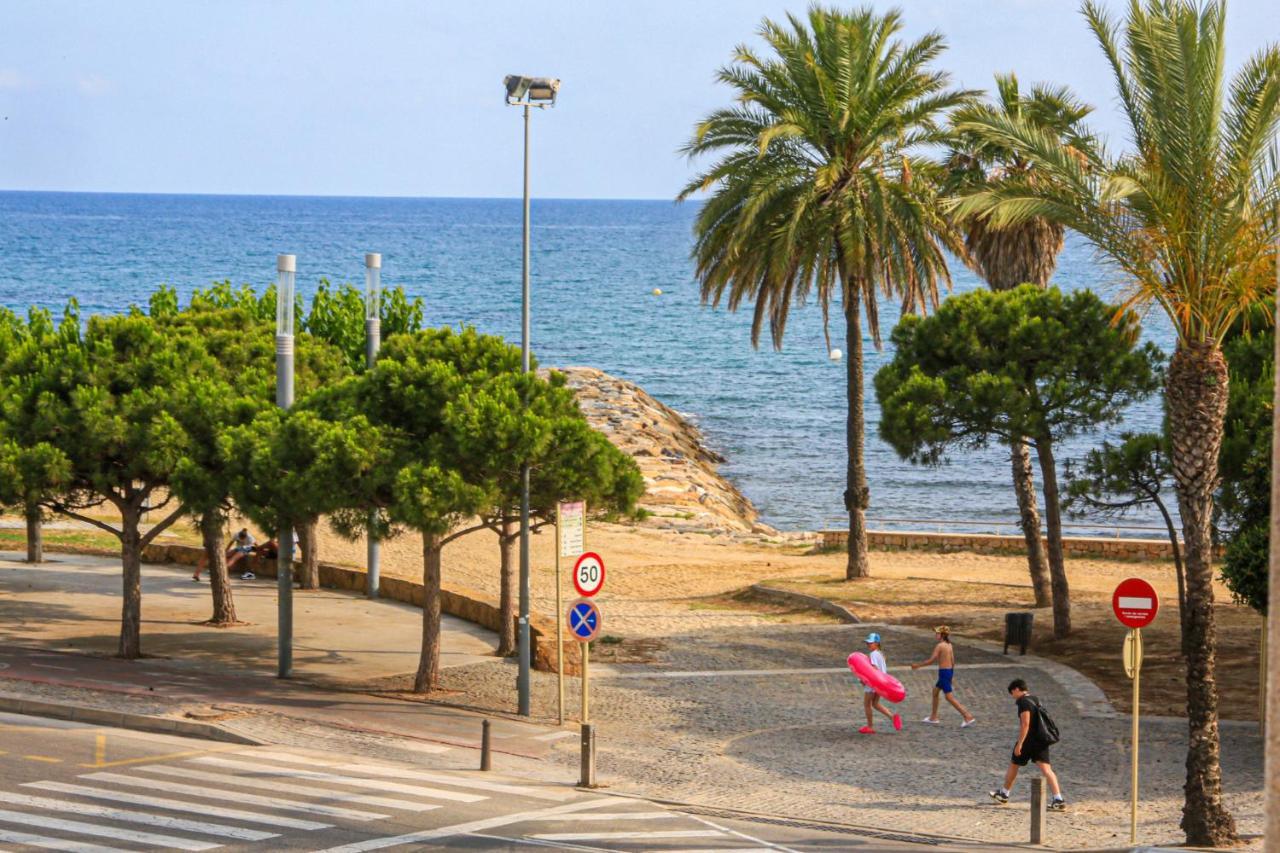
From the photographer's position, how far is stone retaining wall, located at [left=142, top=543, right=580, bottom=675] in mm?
25438

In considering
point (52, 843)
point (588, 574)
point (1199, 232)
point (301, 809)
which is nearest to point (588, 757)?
point (588, 574)

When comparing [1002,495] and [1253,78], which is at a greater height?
[1253,78]

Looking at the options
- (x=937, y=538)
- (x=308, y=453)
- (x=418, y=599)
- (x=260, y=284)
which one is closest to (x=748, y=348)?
(x=260, y=284)

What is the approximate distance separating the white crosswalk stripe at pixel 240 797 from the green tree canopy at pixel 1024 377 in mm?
15195

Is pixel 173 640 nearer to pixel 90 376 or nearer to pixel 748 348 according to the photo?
pixel 90 376

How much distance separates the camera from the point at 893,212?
33031 millimetres

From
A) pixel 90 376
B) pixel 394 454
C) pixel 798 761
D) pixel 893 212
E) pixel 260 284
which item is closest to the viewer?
pixel 798 761

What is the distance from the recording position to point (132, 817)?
608 inches

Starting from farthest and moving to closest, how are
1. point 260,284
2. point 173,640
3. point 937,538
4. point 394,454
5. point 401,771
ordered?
point 260,284
point 937,538
point 173,640
point 394,454
point 401,771

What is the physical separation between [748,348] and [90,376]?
332 feet

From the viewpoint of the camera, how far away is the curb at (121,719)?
19.6 metres

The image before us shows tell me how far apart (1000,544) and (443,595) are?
1557cm

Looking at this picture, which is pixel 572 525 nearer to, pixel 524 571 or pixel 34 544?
pixel 524 571

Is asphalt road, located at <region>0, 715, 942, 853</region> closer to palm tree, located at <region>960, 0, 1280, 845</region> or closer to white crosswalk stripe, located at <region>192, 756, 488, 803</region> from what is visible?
white crosswalk stripe, located at <region>192, 756, 488, 803</region>
